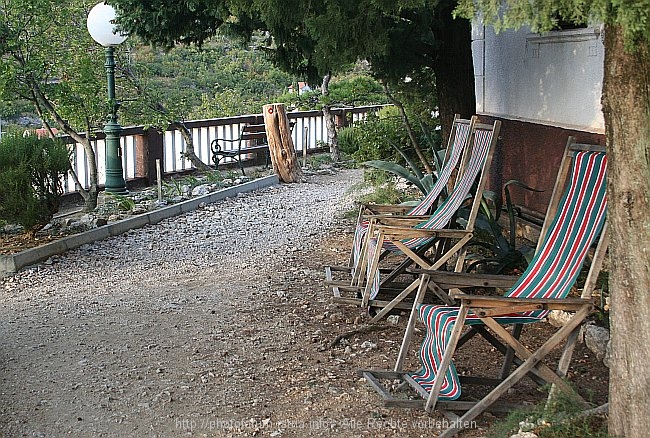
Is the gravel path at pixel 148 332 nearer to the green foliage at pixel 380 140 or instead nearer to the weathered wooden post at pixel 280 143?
the green foliage at pixel 380 140

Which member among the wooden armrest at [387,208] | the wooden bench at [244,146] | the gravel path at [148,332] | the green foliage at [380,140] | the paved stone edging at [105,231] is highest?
the green foliage at [380,140]

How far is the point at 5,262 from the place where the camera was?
23.9 feet

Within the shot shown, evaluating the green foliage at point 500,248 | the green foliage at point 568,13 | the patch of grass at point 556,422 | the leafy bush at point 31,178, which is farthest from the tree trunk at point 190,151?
the green foliage at point 568,13

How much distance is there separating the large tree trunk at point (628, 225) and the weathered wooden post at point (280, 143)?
9.93m

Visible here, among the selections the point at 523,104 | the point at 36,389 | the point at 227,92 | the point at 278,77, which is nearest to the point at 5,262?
the point at 36,389

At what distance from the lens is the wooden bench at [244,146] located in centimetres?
1360

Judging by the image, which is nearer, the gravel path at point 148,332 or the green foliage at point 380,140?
the gravel path at point 148,332

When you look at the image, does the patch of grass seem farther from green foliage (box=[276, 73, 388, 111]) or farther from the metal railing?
green foliage (box=[276, 73, 388, 111])

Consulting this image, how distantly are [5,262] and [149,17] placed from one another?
7.63ft

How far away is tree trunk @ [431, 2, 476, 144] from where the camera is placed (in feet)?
25.6

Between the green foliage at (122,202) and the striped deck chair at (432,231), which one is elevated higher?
the striped deck chair at (432,231)

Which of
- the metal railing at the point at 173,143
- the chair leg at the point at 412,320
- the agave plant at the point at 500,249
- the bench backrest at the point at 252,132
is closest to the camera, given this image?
the chair leg at the point at 412,320

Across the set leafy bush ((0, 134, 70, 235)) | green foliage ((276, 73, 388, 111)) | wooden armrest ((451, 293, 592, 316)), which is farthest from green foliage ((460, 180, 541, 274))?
green foliage ((276, 73, 388, 111))

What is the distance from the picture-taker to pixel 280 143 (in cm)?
1299
